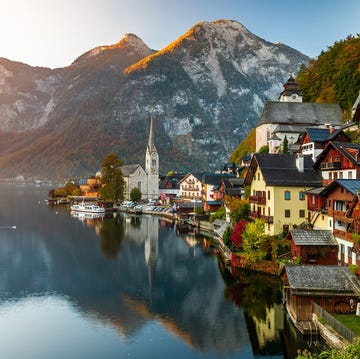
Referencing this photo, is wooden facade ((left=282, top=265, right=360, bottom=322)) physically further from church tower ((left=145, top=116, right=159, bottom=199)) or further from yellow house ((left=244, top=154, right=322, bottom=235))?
church tower ((left=145, top=116, right=159, bottom=199))

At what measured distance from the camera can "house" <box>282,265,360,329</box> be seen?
100.0 ft

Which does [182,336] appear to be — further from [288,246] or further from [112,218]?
[112,218]

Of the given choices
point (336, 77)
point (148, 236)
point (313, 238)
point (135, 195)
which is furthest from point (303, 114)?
point (135, 195)

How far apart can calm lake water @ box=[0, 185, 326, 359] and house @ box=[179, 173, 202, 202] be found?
166ft

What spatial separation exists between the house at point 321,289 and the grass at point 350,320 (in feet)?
2.01

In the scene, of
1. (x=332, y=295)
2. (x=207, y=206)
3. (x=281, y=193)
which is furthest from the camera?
(x=207, y=206)

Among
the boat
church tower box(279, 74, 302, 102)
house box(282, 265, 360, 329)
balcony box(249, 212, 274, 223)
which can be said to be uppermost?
church tower box(279, 74, 302, 102)

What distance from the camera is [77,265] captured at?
5816 cm

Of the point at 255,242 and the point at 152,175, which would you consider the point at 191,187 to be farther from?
the point at 255,242

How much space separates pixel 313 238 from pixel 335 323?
562 inches

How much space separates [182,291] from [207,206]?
5259 centimetres

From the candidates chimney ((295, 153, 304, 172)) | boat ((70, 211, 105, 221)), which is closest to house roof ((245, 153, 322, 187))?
chimney ((295, 153, 304, 172))

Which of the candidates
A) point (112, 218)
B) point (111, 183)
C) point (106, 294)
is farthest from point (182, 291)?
point (111, 183)

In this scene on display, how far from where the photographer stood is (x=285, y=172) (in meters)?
51.6
